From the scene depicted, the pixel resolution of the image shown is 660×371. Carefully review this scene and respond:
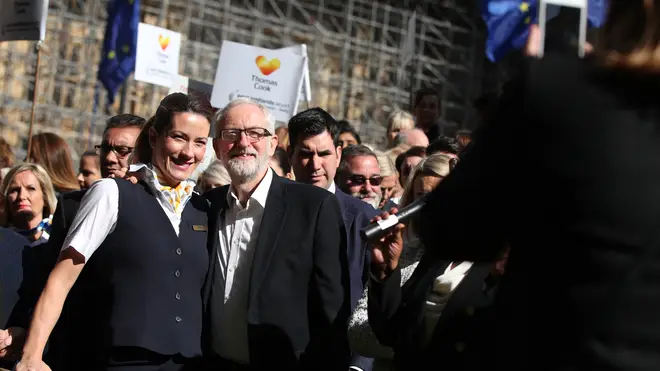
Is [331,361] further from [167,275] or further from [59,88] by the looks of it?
[59,88]

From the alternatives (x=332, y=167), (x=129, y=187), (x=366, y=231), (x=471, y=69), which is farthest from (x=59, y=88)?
(x=366, y=231)

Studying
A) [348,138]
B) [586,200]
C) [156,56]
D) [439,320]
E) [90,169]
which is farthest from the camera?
[156,56]

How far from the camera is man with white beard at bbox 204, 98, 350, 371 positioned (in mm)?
4859

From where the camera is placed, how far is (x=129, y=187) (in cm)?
498

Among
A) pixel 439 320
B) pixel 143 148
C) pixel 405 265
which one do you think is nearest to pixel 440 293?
pixel 439 320

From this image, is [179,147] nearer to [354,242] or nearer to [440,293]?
[354,242]

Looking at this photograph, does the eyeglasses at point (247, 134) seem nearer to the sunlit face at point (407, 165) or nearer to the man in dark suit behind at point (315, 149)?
the man in dark suit behind at point (315, 149)

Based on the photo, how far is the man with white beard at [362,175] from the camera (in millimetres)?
7512

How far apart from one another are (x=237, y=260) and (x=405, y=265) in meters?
0.70

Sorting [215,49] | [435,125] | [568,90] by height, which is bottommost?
[568,90]

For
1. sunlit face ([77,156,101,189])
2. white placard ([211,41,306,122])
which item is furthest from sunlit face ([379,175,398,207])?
white placard ([211,41,306,122])

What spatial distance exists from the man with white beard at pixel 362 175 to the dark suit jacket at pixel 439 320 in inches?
142

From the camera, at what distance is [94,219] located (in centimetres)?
482

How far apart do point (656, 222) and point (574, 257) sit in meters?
0.17
